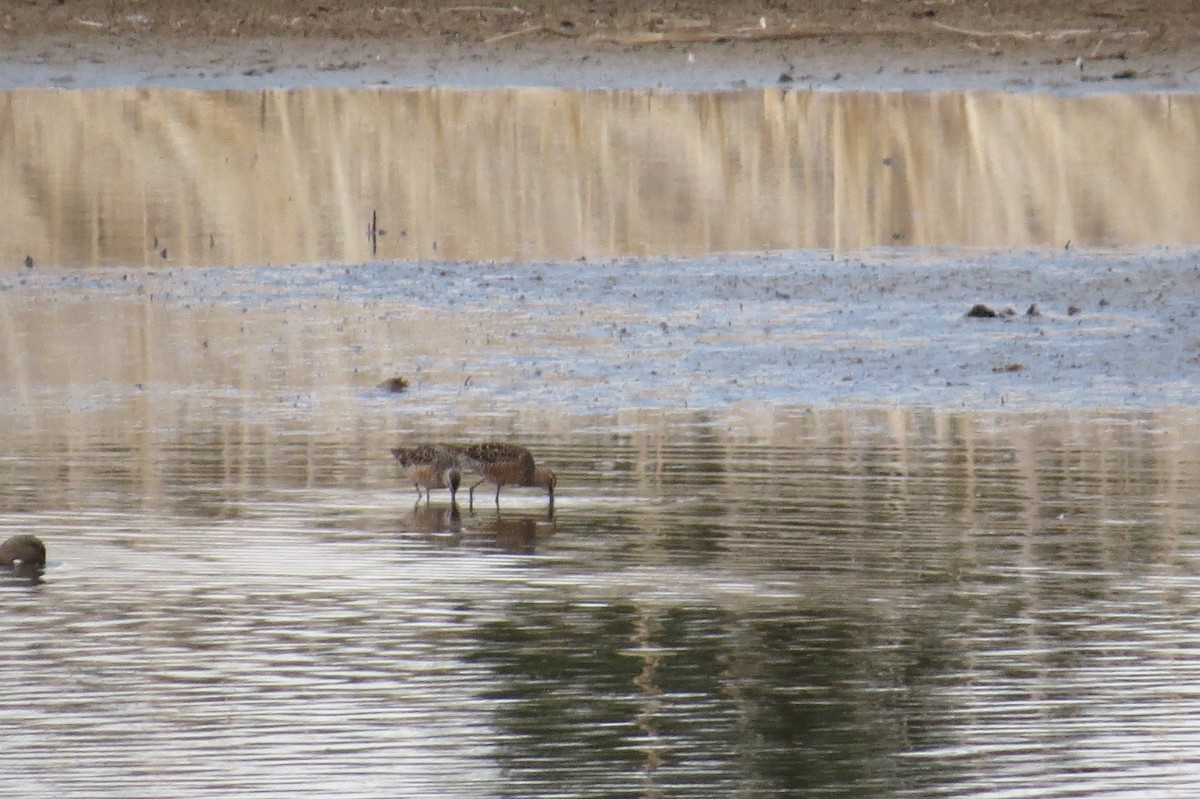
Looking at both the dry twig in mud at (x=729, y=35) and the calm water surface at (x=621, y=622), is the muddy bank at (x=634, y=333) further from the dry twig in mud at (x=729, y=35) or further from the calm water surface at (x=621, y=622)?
the dry twig in mud at (x=729, y=35)

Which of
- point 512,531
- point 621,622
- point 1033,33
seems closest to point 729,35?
point 1033,33

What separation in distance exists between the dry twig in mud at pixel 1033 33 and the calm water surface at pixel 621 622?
2106 centimetres

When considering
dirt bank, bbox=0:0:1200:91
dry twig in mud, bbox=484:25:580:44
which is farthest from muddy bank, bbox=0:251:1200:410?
dry twig in mud, bbox=484:25:580:44

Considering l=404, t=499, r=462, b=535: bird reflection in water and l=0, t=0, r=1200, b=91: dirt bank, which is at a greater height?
l=0, t=0, r=1200, b=91: dirt bank

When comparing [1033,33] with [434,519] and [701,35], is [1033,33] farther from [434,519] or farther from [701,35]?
[434,519]

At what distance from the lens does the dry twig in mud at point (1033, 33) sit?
32.5 metres

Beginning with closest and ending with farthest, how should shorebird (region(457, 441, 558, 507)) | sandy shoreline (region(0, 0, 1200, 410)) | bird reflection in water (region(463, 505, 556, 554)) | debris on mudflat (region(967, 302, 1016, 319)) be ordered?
bird reflection in water (region(463, 505, 556, 554)) → shorebird (region(457, 441, 558, 507)) → sandy shoreline (region(0, 0, 1200, 410)) → debris on mudflat (region(967, 302, 1016, 319))

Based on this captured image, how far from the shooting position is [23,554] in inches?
352

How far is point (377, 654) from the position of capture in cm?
772

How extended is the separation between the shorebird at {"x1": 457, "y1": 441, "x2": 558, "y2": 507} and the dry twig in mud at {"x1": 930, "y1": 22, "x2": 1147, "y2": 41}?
2305 centimetres

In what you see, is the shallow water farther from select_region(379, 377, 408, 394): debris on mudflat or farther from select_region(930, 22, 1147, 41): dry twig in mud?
select_region(930, 22, 1147, 41): dry twig in mud

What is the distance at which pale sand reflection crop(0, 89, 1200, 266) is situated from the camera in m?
20.3

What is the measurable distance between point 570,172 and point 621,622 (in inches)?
625

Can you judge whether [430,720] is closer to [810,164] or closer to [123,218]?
[123,218]
